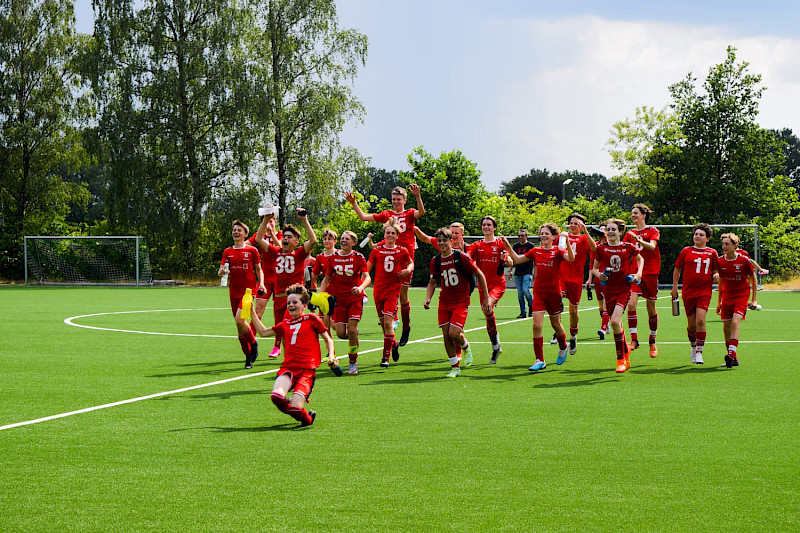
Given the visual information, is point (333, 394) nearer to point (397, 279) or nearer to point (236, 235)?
point (397, 279)

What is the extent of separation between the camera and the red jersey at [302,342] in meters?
8.49

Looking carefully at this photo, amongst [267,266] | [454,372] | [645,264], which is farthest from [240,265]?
[645,264]

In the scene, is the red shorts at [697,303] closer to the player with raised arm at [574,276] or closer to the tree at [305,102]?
the player with raised arm at [574,276]

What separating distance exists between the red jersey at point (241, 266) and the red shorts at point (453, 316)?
315cm

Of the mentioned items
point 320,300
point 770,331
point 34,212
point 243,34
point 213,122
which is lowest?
point 770,331

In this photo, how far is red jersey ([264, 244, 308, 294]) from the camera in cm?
1338

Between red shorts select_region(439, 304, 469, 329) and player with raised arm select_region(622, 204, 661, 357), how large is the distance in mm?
3048

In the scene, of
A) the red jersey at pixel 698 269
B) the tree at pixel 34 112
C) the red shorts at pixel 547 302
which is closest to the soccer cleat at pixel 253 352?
the red shorts at pixel 547 302

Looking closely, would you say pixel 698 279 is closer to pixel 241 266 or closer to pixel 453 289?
pixel 453 289

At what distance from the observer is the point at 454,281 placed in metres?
12.0

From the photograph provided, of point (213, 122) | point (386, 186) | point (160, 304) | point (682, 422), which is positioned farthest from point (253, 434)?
point (386, 186)

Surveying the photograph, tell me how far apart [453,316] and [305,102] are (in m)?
39.7

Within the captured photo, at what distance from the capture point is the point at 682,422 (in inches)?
324

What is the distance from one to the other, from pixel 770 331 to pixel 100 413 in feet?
47.2
